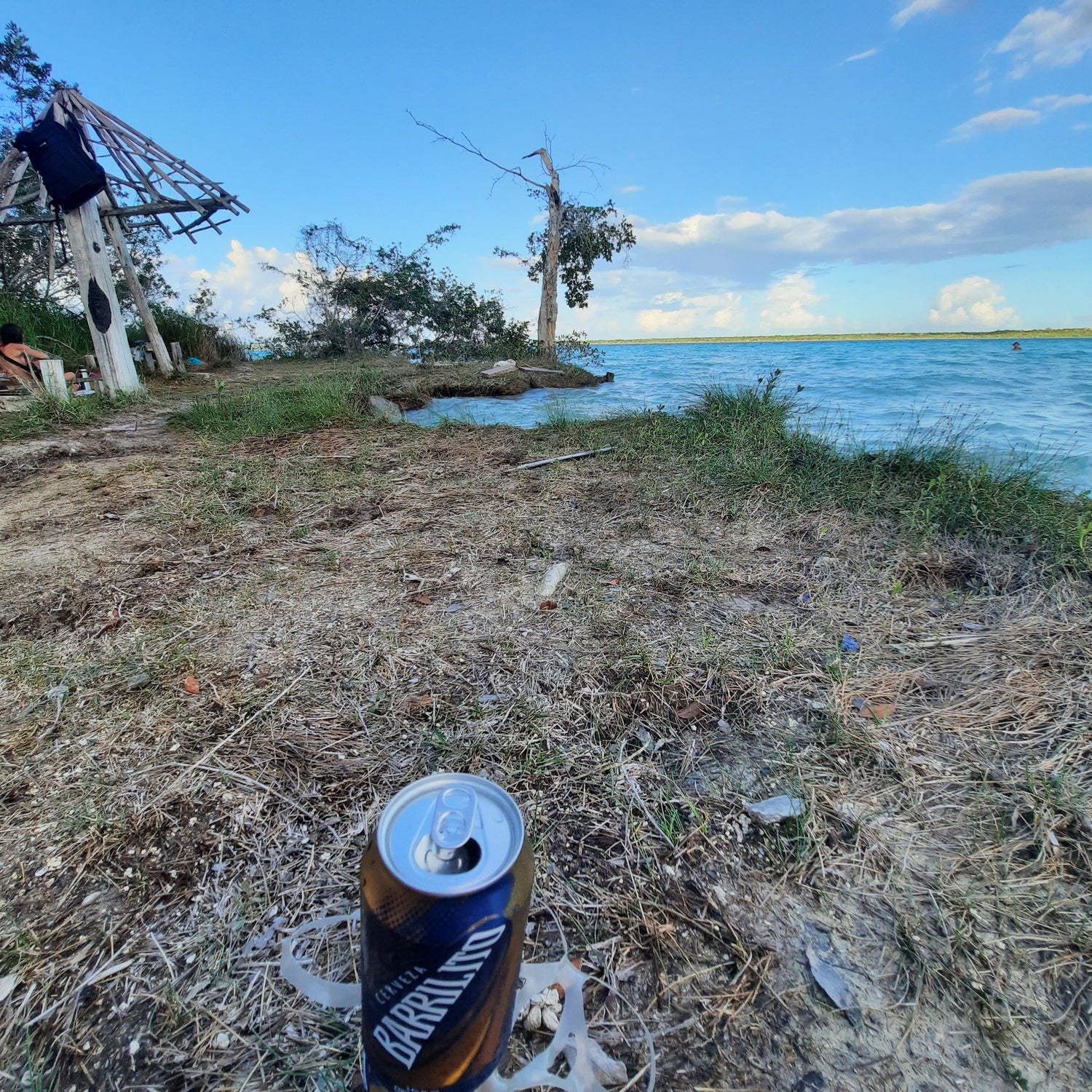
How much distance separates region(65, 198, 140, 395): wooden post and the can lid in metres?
7.99

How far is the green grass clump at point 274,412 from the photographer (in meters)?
5.20

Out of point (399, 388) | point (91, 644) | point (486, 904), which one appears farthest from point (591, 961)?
point (399, 388)

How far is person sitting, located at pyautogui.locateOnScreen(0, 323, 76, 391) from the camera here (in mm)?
6332

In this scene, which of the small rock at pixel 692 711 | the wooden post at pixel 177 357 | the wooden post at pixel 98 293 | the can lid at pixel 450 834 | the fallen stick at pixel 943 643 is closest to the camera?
the can lid at pixel 450 834

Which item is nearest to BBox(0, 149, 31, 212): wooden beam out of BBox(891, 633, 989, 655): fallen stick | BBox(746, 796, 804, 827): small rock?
BBox(746, 796, 804, 827): small rock

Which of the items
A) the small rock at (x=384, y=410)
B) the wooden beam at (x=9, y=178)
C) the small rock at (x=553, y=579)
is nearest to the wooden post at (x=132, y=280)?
the wooden beam at (x=9, y=178)

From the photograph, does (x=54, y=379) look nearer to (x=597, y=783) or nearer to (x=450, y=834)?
(x=597, y=783)

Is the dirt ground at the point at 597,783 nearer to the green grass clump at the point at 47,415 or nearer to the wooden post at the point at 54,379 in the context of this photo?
the green grass clump at the point at 47,415

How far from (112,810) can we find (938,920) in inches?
74.3

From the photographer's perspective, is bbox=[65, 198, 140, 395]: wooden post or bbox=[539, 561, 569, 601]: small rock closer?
bbox=[539, 561, 569, 601]: small rock

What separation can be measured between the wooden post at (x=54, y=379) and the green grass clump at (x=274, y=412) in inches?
45.7

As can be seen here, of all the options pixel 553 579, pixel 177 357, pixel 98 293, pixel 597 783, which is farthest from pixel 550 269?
pixel 597 783

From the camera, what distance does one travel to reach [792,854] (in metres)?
1.31

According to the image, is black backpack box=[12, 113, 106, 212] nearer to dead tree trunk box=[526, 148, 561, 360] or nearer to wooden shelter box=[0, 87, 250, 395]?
wooden shelter box=[0, 87, 250, 395]
